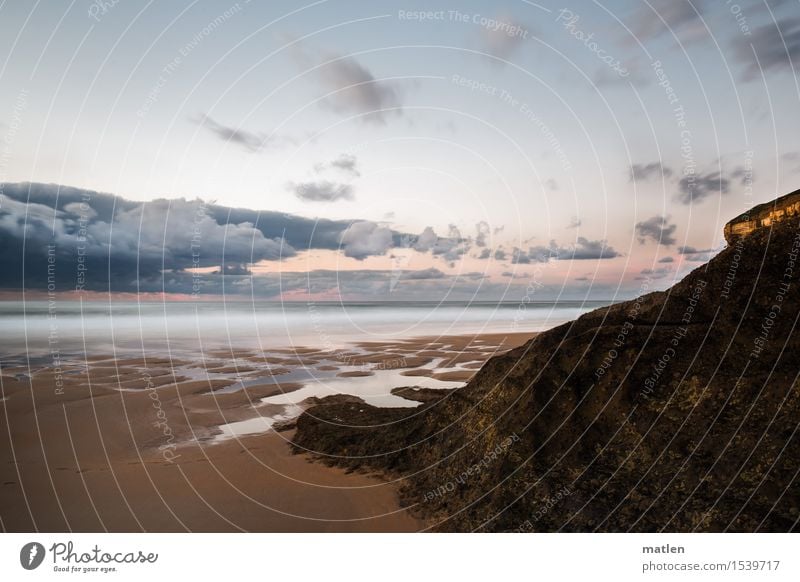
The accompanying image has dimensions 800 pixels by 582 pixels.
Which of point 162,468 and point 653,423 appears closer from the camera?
point 653,423

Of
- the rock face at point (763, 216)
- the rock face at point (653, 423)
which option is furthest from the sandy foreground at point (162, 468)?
the rock face at point (763, 216)

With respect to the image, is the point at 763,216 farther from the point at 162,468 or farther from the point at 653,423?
the point at 162,468

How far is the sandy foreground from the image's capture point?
6359 millimetres

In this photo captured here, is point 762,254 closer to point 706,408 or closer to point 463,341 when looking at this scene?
point 706,408

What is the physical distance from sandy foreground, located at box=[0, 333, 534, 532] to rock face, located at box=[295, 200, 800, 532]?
4.28ft

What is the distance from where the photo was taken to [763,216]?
7.13 m

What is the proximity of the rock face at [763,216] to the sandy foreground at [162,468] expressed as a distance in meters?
7.61

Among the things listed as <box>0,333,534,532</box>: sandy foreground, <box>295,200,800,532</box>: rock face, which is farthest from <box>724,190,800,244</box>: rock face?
<box>0,333,534,532</box>: sandy foreground

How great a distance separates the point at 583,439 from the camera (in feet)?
20.6

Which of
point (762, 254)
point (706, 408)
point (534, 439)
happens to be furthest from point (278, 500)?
point (762, 254)

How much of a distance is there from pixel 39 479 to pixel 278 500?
15.5 ft

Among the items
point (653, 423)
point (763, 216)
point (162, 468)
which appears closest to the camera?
point (653, 423)

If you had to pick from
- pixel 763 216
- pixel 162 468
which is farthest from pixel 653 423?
pixel 162 468

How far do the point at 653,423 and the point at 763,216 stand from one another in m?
4.34
